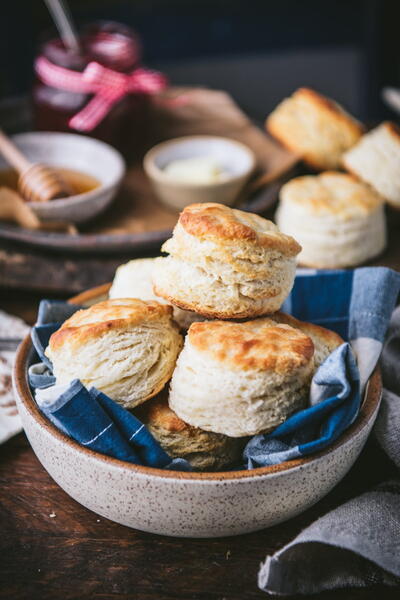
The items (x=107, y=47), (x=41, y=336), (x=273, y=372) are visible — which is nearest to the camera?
(x=273, y=372)

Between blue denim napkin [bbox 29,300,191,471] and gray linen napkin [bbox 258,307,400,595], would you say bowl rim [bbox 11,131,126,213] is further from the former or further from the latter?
gray linen napkin [bbox 258,307,400,595]

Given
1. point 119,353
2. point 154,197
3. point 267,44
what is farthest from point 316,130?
point 267,44

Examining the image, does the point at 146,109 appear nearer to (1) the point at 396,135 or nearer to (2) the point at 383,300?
(1) the point at 396,135

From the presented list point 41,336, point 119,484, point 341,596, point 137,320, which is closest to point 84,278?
point 41,336

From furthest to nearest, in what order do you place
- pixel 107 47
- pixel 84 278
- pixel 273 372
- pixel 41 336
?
pixel 107 47, pixel 84 278, pixel 41 336, pixel 273 372

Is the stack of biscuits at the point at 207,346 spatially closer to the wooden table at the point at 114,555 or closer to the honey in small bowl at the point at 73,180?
the wooden table at the point at 114,555

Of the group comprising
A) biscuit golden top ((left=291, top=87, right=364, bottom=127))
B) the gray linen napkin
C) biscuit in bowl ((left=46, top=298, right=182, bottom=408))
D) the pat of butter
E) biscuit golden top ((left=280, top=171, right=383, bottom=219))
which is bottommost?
the pat of butter

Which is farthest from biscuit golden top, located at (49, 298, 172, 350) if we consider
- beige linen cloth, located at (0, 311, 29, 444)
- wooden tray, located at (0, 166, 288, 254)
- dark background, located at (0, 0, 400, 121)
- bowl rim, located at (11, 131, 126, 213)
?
dark background, located at (0, 0, 400, 121)

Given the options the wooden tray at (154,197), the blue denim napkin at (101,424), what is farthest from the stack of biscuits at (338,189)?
the blue denim napkin at (101,424)
